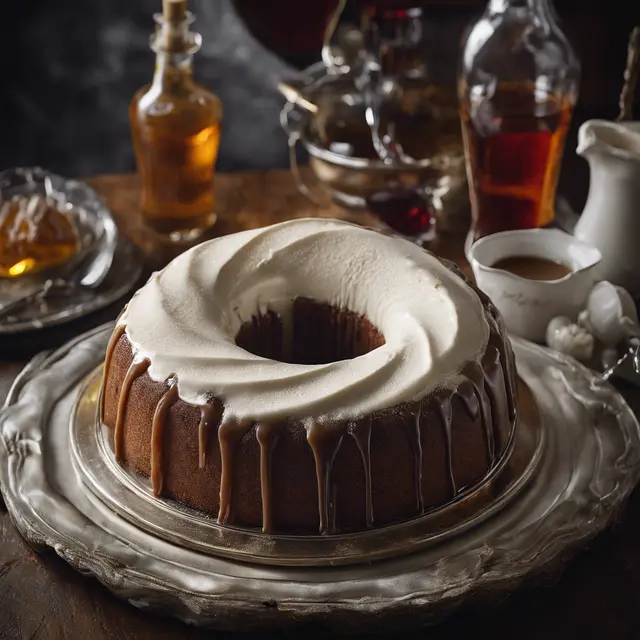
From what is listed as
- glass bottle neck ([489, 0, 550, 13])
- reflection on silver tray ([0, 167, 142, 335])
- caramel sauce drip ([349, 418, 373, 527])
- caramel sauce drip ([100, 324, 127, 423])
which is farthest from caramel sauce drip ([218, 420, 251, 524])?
glass bottle neck ([489, 0, 550, 13])

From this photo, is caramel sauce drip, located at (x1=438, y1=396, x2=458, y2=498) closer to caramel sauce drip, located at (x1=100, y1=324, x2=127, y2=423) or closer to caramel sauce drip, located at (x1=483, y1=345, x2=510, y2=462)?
caramel sauce drip, located at (x1=483, y1=345, x2=510, y2=462)

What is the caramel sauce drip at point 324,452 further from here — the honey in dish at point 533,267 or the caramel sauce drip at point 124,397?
the honey in dish at point 533,267

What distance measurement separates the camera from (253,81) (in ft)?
9.49

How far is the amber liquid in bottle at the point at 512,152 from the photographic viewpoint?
167 centimetres

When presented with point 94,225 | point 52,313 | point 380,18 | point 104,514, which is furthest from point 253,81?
point 104,514

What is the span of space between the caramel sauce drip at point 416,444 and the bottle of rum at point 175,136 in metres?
0.85

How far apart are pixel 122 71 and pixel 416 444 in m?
2.27

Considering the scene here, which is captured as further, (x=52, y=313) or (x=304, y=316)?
(x=52, y=313)

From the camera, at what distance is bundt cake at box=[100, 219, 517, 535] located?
102 centimetres

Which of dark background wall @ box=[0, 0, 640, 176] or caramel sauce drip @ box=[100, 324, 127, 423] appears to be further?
dark background wall @ box=[0, 0, 640, 176]

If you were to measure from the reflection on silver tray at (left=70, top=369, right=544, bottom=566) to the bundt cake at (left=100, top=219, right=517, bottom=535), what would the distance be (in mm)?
16

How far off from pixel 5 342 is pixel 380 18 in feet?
3.28

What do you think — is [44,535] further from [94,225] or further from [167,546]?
[94,225]

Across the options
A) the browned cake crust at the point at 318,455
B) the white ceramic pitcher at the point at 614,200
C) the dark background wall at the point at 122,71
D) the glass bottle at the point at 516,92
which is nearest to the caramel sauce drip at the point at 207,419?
the browned cake crust at the point at 318,455
